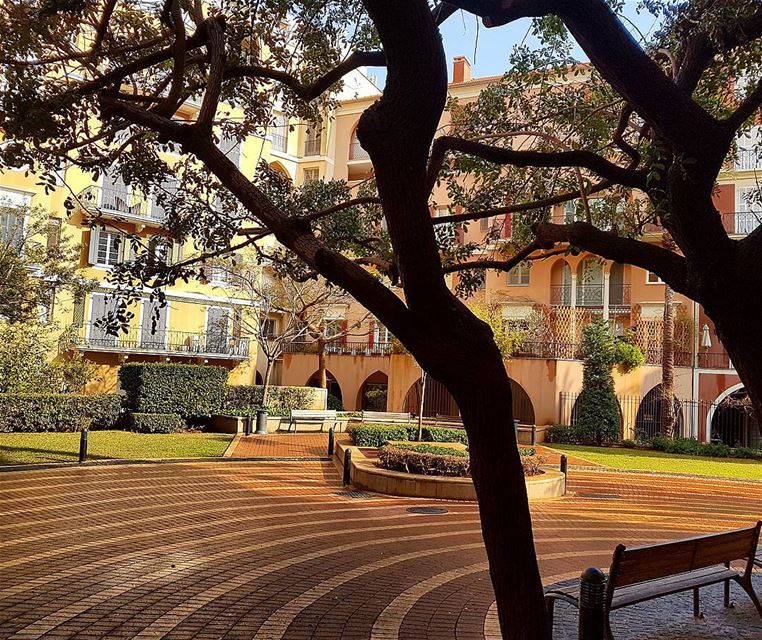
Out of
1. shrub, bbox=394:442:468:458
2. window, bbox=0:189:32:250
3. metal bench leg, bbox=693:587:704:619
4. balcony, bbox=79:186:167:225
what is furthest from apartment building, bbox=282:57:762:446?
metal bench leg, bbox=693:587:704:619

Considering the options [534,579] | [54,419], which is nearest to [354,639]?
[534,579]

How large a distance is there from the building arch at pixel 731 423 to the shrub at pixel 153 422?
2063cm

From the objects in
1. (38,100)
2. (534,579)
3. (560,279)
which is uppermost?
(560,279)

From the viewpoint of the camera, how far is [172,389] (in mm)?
24469

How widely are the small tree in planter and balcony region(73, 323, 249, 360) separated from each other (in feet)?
50.6

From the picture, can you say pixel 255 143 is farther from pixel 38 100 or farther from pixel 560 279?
pixel 38 100

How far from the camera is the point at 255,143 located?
36594 mm

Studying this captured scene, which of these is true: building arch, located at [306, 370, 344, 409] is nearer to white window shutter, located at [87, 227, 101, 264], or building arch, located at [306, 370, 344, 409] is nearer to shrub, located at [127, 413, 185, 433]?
white window shutter, located at [87, 227, 101, 264]

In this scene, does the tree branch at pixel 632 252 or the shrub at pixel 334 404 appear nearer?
the tree branch at pixel 632 252

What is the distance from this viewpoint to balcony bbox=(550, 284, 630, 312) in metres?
36.2

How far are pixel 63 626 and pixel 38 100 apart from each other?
4562 mm

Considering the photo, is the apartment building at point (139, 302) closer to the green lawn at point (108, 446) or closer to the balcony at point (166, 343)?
the balcony at point (166, 343)

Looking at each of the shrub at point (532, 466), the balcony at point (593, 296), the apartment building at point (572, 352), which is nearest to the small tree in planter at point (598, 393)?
the apartment building at point (572, 352)

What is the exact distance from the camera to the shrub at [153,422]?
894 inches
